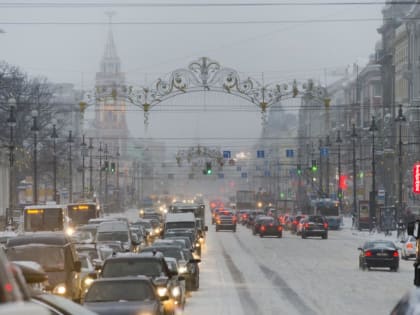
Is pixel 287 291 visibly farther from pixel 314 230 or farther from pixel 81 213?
pixel 314 230

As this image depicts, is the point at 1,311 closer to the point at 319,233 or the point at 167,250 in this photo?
the point at 167,250

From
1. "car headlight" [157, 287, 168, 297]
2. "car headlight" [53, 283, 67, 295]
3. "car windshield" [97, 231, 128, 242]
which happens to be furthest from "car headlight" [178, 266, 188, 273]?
"car windshield" [97, 231, 128, 242]

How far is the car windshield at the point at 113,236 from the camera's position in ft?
159

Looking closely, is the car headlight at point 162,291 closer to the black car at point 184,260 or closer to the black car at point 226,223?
the black car at point 184,260

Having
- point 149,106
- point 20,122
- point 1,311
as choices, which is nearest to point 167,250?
point 149,106

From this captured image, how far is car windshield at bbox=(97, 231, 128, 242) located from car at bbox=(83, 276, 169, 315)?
28.6 m

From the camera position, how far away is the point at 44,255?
78.1 feet

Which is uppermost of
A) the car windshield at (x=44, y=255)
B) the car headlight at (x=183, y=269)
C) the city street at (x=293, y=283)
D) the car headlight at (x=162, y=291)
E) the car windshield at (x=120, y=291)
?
the car windshield at (x=44, y=255)

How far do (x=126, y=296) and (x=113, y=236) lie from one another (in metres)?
29.8

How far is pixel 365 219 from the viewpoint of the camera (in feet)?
311

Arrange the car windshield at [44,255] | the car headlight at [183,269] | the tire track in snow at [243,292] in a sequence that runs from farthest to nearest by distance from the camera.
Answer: the car headlight at [183,269] → the tire track in snow at [243,292] → the car windshield at [44,255]

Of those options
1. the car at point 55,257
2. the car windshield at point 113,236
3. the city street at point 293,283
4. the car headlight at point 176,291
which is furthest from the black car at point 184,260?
the car windshield at point 113,236

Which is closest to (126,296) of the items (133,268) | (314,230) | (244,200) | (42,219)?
(133,268)

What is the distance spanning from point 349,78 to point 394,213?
106 meters
